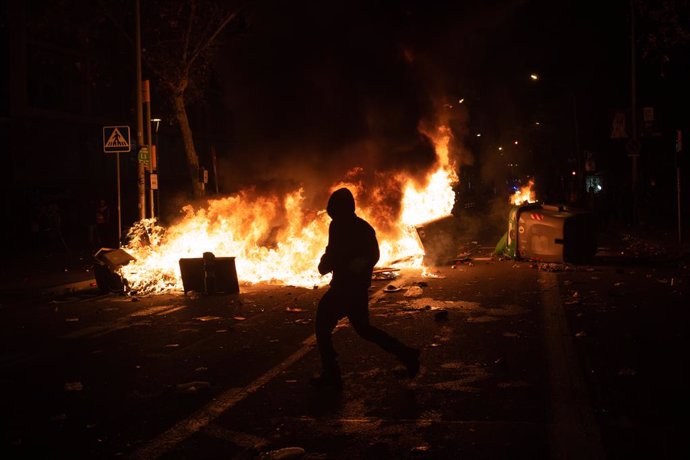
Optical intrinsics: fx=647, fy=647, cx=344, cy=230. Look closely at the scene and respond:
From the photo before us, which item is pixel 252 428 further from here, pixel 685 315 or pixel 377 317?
pixel 685 315

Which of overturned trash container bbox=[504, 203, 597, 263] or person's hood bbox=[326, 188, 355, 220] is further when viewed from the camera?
overturned trash container bbox=[504, 203, 597, 263]

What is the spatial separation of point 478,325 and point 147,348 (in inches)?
163

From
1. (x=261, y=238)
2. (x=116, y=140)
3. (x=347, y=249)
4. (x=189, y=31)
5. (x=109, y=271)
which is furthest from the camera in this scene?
(x=189, y=31)

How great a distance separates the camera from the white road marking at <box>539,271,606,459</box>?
14.1 feet

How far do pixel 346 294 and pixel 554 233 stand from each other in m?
10.3

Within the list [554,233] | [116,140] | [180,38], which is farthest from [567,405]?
[180,38]

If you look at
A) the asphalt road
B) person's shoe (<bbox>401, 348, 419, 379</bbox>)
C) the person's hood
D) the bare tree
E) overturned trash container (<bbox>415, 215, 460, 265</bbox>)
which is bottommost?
the asphalt road

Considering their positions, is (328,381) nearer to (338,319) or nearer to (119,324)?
(338,319)

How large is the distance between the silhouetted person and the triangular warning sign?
37.4ft

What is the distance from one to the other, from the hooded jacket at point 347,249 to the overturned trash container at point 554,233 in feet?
32.4

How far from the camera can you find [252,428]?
4.81 meters

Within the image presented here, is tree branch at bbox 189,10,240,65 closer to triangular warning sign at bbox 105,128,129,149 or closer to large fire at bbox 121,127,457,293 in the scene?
triangular warning sign at bbox 105,128,129,149

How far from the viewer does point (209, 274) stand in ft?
39.0

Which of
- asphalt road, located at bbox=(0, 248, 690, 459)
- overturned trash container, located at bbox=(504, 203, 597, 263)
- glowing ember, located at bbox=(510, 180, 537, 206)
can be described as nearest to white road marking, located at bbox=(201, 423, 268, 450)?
asphalt road, located at bbox=(0, 248, 690, 459)
